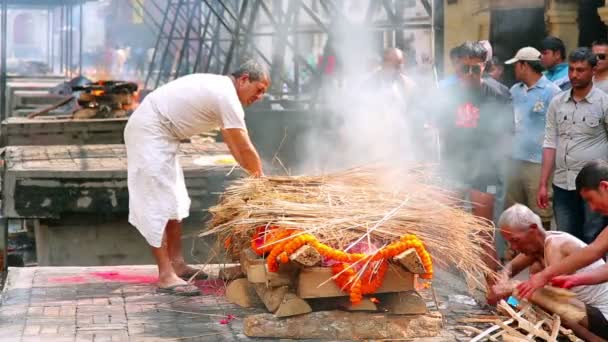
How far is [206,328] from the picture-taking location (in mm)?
6980

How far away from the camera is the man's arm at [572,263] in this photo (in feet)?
21.1

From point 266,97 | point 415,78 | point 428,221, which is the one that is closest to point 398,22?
point 415,78

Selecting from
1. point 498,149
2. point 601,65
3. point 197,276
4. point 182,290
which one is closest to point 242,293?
point 182,290

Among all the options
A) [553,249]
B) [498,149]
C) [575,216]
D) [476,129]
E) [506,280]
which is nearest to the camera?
[553,249]

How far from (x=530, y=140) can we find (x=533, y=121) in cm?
19

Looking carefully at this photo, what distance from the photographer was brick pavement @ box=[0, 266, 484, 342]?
22.3ft

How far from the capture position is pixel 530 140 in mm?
9844

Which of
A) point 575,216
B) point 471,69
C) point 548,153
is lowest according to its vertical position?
point 575,216

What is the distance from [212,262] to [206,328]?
7.35 ft

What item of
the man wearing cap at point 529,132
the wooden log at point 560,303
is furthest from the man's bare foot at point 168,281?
the man wearing cap at point 529,132

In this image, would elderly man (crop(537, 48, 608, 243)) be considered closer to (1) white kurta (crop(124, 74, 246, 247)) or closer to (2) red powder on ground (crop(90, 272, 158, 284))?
(1) white kurta (crop(124, 74, 246, 247))

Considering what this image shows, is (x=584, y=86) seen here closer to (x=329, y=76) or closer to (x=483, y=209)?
(x=483, y=209)

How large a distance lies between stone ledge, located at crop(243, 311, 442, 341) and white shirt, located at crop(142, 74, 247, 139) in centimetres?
170

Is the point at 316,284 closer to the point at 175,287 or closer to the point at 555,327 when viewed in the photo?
the point at 555,327
